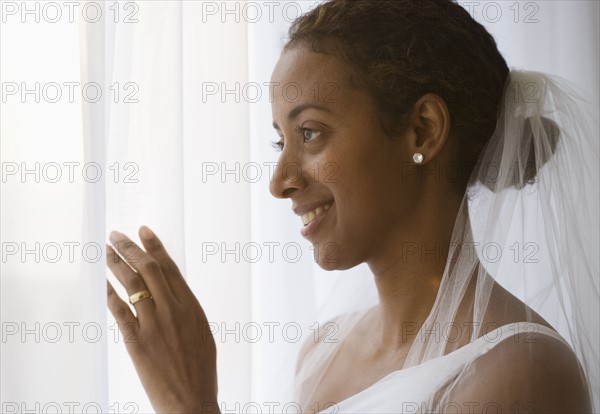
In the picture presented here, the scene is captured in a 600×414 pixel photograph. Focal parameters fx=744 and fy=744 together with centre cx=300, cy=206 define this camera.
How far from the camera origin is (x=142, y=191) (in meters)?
1.00

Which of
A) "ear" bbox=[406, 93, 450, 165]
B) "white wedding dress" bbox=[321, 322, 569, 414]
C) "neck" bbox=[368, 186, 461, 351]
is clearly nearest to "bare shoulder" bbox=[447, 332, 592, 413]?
"white wedding dress" bbox=[321, 322, 569, 414]

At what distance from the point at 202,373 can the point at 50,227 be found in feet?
0.85

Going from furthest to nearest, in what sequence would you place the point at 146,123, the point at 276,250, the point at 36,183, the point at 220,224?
the point at 276,250 → the point at 220,224 → the point at 146,123 → the point at 36,183

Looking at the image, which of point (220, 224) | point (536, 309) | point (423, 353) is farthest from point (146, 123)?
point (536, 309)

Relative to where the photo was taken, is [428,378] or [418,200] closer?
[428,378]

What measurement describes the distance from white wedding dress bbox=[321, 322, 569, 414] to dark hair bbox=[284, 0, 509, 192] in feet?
0.86

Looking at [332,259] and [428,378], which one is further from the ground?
[332,259]

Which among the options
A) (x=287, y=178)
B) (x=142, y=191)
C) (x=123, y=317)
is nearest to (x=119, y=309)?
(x=123, y=317)

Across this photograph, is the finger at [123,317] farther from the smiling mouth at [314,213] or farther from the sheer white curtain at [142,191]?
the smiling mouth at [314,213]

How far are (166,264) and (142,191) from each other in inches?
5.2

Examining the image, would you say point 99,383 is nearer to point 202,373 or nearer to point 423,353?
point 202,373

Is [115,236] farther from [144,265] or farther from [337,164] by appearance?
[337,164]

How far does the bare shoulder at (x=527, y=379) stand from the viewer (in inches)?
32.5

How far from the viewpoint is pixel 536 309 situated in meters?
0.98
